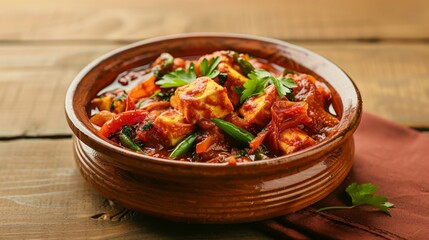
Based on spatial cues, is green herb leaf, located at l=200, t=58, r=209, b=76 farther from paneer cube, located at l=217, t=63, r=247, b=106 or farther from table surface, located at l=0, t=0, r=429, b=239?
table surface, located at l=0, t=0, r=429, b=239

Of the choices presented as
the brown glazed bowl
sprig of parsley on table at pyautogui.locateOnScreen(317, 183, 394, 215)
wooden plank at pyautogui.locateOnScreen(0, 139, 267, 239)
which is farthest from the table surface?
sprig of parsley on table at pyautogui.locateOnScreen(317, 183, 394, 215)

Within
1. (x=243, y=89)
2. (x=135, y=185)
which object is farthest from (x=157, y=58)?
(x=135, y=185)

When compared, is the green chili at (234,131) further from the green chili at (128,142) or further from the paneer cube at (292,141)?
the green chili at (128,142)

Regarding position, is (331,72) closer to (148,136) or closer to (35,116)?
(148,136)

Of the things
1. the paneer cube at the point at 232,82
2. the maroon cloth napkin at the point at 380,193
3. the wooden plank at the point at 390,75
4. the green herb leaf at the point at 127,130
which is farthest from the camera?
the wooden plank at the point at 390,75

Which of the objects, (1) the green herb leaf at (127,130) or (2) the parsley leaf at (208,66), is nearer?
(1) the green herb leaf at (127,130)

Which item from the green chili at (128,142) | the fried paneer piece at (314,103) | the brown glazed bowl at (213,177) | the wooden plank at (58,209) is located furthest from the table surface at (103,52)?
the fried paneer piece at (314,103)
